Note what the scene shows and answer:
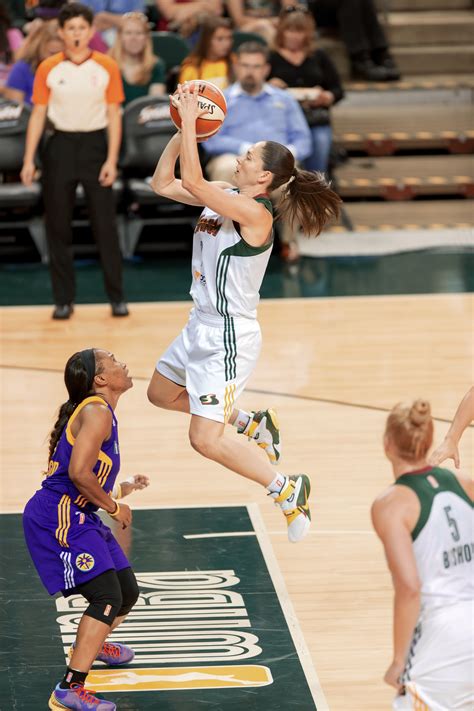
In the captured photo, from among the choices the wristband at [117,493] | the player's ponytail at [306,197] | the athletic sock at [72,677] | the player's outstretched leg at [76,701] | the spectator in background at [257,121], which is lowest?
the spectator in background at [257,121]

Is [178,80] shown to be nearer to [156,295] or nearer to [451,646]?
[156,295]

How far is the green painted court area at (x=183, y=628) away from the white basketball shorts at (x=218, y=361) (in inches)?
26.6

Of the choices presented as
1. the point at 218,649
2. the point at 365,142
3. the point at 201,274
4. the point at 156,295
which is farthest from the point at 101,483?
the point at 365,142

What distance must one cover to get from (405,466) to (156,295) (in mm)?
7208

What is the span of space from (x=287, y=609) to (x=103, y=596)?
3.52 ft

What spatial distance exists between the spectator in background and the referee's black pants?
1.65 m

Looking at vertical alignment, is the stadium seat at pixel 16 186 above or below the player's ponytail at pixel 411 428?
below

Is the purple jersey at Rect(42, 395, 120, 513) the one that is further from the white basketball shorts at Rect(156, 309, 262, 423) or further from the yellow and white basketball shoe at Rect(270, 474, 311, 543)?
the yellow and white basketball shoe at Rect(270, 474, 311, 543)

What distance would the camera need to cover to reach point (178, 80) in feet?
38.3

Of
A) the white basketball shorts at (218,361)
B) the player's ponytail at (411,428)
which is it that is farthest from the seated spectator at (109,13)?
the player's ponytail at (411,428)

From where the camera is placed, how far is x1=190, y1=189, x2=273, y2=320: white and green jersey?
17.2ft

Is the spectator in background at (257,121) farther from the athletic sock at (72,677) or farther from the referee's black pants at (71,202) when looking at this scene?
the athletic sock at (72,677)

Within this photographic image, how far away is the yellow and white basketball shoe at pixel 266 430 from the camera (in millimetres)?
5828

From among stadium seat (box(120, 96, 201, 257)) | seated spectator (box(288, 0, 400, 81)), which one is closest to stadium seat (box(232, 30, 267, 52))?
seated spectator (box(288, 0, 400, 81))
